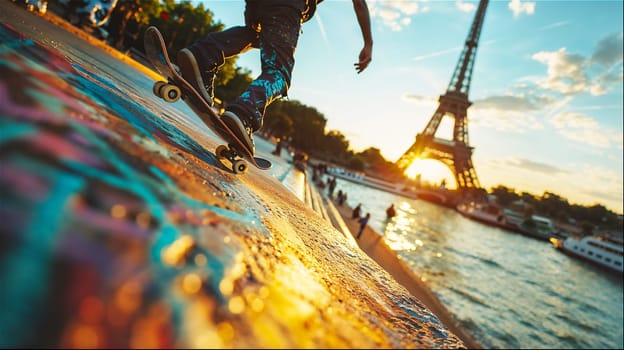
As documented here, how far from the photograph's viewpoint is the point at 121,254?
0.40 m

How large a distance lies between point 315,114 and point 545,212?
79678 millimetres

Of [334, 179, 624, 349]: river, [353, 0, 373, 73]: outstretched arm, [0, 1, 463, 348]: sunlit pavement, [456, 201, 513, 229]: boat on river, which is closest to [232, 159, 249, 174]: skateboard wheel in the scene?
[0, 1, 463, 348]: sunlit pavement

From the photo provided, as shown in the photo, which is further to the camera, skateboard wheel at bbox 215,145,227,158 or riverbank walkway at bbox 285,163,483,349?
riverbank walkway at bbox 285,163,483,349

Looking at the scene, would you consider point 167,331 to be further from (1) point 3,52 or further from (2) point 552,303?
(2) point 552,303

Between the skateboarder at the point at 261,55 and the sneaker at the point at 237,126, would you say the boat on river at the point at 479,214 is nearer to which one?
the skateboarder at the point at 261,55

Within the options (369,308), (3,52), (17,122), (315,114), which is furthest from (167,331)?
(315,114)

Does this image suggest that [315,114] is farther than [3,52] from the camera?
Yes

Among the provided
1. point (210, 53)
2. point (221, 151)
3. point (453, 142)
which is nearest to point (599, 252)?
point (453, 142)

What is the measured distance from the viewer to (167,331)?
377 millimetres

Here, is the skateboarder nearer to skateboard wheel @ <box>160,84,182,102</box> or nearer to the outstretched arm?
skateboard wheel @ <box>160,84,182,102</box>

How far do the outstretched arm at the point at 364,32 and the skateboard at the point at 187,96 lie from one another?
165cm

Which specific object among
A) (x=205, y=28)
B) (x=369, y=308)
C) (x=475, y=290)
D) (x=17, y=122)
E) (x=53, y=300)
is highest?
(x=205, y=28)

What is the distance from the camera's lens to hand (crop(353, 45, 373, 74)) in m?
3.02

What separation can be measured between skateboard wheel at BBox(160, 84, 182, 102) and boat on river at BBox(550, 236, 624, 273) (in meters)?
64.0
